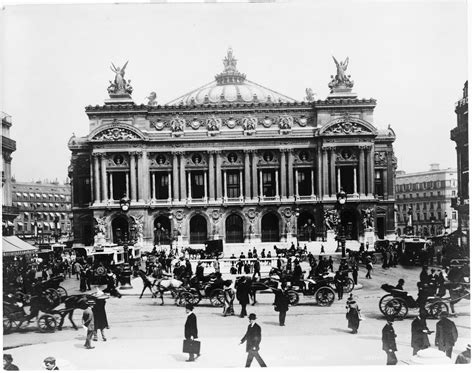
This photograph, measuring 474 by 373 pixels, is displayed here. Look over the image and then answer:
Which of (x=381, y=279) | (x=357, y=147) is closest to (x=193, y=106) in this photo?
(x=357, y=147)

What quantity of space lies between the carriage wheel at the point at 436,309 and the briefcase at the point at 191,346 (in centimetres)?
874

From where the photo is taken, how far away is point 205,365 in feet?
63.3

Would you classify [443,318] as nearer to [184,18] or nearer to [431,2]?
[431,2]

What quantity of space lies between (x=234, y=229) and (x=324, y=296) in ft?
129

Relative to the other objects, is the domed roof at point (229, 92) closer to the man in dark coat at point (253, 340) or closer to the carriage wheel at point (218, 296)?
the carriage wheel at point (218, 296)

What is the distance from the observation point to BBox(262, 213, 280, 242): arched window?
65.1 meters

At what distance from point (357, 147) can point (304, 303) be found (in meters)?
39.7

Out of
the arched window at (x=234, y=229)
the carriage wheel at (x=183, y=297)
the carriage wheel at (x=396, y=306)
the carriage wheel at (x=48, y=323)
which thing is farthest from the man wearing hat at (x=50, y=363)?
the arched window at (x=234, y=229)

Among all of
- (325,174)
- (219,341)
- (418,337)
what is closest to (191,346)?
(219,341)

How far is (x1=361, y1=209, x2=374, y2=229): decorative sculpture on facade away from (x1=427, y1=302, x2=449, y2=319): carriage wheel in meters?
40.2

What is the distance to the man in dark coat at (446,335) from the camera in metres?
19.4

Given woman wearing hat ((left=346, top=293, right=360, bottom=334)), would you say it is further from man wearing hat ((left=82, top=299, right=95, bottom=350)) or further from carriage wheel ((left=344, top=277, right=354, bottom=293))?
man wearing hat ((left=82, top=299, right=95, bottom=350))

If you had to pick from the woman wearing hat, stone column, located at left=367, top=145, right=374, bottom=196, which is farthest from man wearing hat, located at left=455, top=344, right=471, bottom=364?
stone column, located at left=367, top=145, right=374, bottom=196

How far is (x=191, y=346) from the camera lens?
64.2ft
